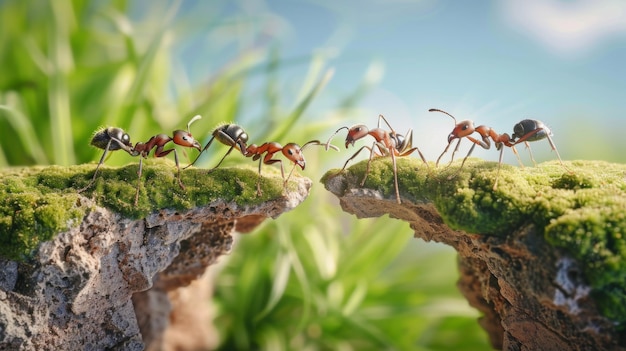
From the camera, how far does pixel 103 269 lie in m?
1.72

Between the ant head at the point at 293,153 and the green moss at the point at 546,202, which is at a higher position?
the ant head at the point at 293,153

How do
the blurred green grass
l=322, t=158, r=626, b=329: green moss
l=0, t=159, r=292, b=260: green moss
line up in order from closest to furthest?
l=322, t=158, r=626, b=329: green moss
l=0, t=159, r=292, b=260: green moss
the blurred green grass

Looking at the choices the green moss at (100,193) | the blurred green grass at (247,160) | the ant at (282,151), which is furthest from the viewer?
the blurred green grass at (247,160)

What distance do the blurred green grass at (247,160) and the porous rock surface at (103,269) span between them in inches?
36.9

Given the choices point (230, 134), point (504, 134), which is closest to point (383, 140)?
point (504, 134)

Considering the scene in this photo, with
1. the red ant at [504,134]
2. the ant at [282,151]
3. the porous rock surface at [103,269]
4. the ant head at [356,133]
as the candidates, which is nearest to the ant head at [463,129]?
the red ant at [504,134]

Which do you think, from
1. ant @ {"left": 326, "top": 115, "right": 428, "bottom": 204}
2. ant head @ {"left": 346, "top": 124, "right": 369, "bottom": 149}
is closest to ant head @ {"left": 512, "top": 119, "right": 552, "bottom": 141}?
ant @ {"left": 326, "top": 115, "right": 428, "bottom": 204}

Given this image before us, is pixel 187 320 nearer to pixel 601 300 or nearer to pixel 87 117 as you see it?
pixel 87 117

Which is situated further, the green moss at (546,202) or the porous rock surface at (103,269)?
the porous rock surface at (103,269)

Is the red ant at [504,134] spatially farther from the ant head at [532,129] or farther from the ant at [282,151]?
the ant at [282,151]

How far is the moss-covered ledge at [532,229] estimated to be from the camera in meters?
1.44

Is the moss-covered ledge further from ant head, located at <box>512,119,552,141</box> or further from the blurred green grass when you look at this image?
the blurred green grass

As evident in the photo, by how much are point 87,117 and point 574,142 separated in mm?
3590

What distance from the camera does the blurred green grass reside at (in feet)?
10.1
